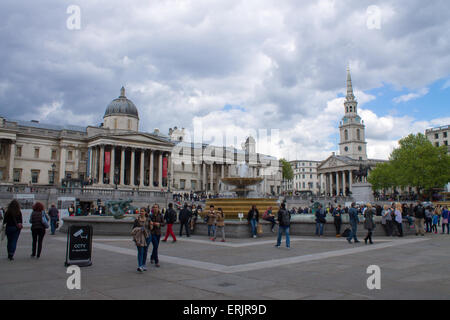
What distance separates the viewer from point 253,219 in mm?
17000

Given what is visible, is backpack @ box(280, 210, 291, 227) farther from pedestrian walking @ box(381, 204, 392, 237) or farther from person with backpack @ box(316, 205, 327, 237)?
pedestrian walking @ box(381, 204, 392, 237)

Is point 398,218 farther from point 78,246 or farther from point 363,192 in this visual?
point 363,192

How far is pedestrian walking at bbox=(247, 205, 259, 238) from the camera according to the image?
17.0 m

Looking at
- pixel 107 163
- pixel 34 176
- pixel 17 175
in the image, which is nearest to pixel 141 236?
pixel 107 163

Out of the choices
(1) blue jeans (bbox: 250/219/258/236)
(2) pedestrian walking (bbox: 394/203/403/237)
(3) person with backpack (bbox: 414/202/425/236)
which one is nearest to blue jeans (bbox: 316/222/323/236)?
(1) blue jeans (bbox: 250/219/258/236)

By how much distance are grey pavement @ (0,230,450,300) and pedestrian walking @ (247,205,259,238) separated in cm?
372

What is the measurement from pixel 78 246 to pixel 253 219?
9227mm

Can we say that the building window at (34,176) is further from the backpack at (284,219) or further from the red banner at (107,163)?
the backpack at (284,219)

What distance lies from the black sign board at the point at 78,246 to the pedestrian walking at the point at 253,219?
8796mm

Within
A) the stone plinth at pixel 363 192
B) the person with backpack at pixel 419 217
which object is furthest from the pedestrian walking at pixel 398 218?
the stone plinth at pixel 363 192

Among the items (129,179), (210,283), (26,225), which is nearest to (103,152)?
(129,179)

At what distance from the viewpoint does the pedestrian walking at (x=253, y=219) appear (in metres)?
17.0
